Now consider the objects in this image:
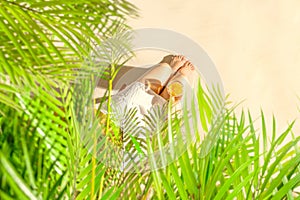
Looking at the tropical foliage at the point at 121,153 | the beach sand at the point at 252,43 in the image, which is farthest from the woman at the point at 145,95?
the beach sand at the point at 252,43

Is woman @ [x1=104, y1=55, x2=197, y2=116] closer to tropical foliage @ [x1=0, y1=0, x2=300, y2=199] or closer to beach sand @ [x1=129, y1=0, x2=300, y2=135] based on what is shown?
tropical foliage @ [x1=0, y1=0, x2=300, y2=199]

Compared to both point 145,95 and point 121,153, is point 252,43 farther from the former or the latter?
point 121,153

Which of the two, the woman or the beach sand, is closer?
the woman

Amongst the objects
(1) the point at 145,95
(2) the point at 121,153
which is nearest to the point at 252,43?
(1) the point at 145,95

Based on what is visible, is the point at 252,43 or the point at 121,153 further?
the point at 252,43

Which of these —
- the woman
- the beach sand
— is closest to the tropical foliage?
the woman

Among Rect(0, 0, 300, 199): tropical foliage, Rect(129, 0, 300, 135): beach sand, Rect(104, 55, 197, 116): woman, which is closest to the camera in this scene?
Rect(0, 0, 300, 199): tropical foliage

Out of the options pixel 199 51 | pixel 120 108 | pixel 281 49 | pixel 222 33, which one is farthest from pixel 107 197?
pixel 281 49

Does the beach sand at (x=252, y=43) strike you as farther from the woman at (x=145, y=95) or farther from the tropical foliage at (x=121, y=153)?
the tropical foliage at (x=121, y=153)

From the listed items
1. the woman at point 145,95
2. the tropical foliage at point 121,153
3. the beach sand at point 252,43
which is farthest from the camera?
the beach sand at point 252,43

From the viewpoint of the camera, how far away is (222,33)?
195 centimetres

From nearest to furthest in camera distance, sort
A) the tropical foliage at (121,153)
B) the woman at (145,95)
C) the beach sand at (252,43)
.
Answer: the tropical foliage at (121,153) < the woman at (145,95) < the beach sand at (252,43)

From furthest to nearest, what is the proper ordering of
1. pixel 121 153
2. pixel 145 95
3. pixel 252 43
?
pixel 252 43 → pixel 145 95 → pixel 121 153

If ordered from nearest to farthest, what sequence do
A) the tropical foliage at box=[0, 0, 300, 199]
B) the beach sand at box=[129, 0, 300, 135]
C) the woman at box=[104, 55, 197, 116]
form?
the tropical foliage at box=[0, 0, 300, 199]
the woman at box=[104, 55, 197, 116]
the beach sand at box=[129, 0, 300, 135]
